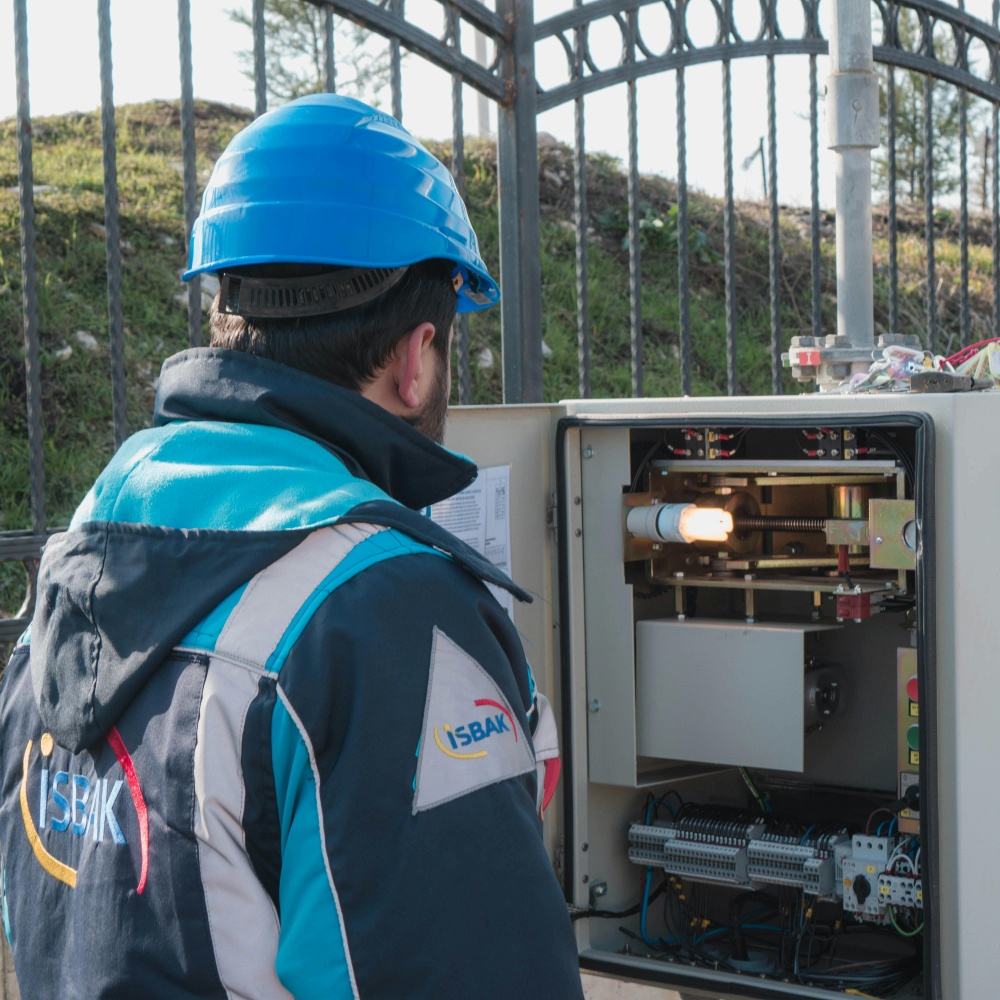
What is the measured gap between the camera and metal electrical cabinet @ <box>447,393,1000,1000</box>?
225 centimetres

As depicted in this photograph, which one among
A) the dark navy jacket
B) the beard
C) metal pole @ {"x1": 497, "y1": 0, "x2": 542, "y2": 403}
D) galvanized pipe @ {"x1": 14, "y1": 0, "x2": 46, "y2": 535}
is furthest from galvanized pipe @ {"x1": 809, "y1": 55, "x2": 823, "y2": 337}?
the dark navy jacket

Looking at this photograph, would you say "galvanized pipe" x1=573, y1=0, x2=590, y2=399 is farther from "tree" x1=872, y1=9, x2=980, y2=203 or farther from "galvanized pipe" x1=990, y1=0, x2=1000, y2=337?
"tree" x1=872, y1=9, x2=980, y2=203

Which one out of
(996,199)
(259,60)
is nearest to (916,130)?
(996,199)

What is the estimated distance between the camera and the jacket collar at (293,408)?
1153mm

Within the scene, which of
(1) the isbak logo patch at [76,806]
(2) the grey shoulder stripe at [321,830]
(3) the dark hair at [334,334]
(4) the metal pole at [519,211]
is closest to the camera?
(2) the grey shoulder stripe at [321,830]

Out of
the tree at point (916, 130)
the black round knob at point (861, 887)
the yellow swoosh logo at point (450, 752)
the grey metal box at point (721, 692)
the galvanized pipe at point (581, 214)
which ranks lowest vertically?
the black round knob at point (861, 887)

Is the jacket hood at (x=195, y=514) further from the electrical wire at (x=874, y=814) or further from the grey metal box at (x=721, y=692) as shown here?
the electrical wire at (x=874, y=814)

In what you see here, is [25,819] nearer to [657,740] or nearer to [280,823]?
[280,823]

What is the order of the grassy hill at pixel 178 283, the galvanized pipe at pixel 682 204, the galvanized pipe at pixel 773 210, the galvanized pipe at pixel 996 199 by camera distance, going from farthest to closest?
the grassy hill at pixel 178 283
the galvanized pipe at pixel 996 199
the galvanized pipe at pixel 773 210
the galvanized pipe at pixel 682 204

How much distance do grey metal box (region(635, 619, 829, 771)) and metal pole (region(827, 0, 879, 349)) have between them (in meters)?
0.77

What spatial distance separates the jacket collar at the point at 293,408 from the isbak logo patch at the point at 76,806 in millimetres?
307

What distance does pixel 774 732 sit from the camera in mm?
2389

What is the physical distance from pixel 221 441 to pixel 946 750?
1.34 m

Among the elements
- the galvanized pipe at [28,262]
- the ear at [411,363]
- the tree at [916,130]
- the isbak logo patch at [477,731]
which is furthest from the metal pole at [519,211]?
the tree at [916,130]
